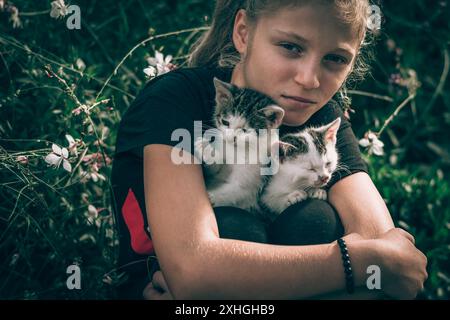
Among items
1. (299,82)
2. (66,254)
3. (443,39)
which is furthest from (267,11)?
(443,39)

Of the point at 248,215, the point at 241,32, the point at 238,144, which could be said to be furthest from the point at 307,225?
the point at 241,32

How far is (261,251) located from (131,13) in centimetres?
188

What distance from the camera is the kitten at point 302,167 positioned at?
1675 mm

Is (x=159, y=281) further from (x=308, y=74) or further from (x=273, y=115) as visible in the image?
(x=308, y=74)

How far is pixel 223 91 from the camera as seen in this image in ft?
5.41

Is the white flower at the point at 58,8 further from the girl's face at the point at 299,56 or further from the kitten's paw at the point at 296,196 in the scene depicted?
the kitten's paw at the point at 296,196

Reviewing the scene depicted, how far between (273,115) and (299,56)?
21cm

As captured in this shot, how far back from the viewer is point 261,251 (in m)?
1.30

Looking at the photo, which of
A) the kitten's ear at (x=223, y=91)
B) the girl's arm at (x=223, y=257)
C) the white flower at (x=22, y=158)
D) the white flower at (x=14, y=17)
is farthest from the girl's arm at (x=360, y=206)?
the white flower at (x=14, y=17)

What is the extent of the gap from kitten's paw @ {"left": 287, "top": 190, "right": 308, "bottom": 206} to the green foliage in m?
0.63

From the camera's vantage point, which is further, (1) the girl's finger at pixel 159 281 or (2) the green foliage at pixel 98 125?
(2) the green foliage at pixel 98 125

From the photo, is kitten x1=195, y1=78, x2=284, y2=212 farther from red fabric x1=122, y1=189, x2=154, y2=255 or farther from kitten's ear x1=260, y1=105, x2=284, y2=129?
red fabric x1=122, y1=189, x2=154, y2=255

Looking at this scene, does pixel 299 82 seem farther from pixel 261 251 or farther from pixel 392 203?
pixel 392 203

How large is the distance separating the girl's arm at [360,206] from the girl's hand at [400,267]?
0.25 ft
